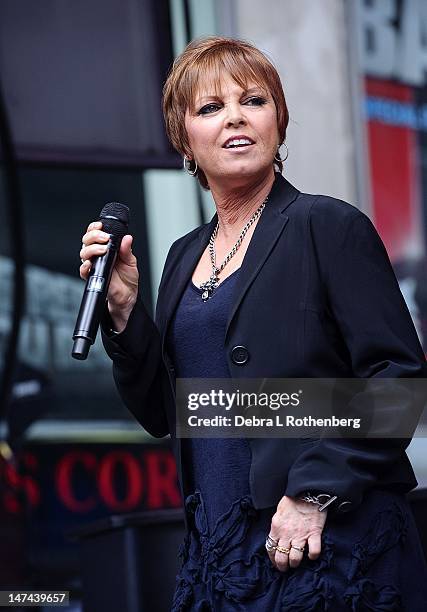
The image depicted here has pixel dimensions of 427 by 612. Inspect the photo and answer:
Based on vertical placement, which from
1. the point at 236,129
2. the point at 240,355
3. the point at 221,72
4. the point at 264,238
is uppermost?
the point at 221,72

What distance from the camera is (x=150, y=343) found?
2324 mm

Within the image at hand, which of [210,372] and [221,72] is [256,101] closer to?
[221,72]

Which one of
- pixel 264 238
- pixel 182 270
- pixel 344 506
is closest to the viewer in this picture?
pixel 344 506

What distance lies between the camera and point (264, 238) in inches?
86.1

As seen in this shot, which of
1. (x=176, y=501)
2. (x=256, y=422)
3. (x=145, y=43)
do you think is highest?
(x=145, y=43)

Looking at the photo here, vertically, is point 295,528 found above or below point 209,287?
below

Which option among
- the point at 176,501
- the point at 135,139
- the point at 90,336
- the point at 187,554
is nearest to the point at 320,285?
the point at 90,336

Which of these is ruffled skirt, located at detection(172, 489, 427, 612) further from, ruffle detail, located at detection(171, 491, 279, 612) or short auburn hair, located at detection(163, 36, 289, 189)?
short auburn hair, located at detection(163, 36, 289, 189)

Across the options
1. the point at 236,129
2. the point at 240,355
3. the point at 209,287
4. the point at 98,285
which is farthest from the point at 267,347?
the point at 236,129

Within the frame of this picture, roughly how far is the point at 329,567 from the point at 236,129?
0.82m

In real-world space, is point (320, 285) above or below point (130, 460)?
below

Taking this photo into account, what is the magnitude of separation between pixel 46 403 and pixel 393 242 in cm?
232

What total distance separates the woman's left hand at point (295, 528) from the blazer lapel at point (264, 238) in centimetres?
34

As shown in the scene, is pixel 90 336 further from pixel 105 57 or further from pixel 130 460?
pixel 130 460
